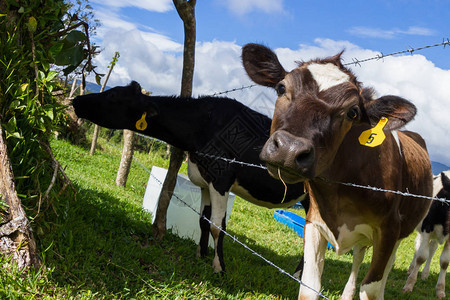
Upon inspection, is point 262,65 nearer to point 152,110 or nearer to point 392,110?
point 392,110

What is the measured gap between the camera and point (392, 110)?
10.3 ft

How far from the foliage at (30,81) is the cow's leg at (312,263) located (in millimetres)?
2252

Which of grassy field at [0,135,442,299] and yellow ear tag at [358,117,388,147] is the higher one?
yellow ear tag at [358,117,388,147]

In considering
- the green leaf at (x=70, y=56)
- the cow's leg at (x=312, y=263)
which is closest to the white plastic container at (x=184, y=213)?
the green leaf at (x=70, y=56)

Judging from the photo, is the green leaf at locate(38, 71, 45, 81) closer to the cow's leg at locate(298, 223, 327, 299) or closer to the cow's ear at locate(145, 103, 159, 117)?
the cow's ear at locate(145, 103, 159, 117)

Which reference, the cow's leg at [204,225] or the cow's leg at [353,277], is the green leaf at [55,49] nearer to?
the cow's leg at [204,225]

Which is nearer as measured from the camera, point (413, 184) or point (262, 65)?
point (262, 65)

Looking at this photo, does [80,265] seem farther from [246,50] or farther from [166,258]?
[246,50]

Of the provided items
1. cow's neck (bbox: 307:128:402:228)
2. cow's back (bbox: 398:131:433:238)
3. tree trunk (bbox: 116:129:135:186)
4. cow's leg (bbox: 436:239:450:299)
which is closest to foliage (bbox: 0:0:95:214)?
cow's neck (bbox: 307:128:402:228)

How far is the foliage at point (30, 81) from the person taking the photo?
11.1 feet

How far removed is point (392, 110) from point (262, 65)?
117 centimetres

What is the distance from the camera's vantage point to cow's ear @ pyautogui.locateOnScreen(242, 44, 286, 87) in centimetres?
361

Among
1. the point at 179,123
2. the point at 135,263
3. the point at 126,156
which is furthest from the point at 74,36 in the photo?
the point at 126,156

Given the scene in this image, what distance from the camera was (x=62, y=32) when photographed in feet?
12.6
